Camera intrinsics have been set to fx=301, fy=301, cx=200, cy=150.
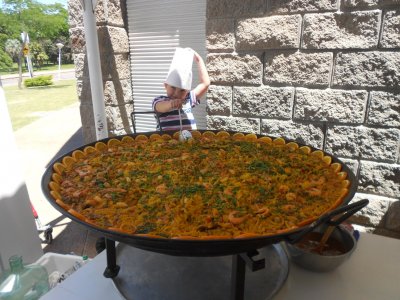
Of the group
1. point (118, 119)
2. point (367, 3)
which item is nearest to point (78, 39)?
point (118, 119)

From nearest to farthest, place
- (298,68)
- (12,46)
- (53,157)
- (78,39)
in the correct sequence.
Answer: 1. (298,68)
2. (78,39)
3. (53,157)
4. (12,46)

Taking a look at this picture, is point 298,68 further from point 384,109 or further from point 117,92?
point 117,92

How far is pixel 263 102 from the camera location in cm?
288

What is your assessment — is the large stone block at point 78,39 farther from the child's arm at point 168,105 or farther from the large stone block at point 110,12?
the child's arm at point 168,105

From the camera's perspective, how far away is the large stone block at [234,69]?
2838 millimetres

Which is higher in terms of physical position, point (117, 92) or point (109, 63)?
point (109, 63)

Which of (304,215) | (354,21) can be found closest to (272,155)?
(304,215)

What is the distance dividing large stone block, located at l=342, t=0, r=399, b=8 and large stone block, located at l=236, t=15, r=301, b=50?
1.22 feet

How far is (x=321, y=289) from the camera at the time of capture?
58.1 inches

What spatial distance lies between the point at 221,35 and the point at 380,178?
1.93m

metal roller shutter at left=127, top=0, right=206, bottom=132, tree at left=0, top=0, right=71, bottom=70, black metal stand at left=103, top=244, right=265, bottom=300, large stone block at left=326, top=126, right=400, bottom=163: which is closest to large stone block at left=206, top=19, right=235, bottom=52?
metal roller shutter at left=127, top=0, right=206, bottom=132

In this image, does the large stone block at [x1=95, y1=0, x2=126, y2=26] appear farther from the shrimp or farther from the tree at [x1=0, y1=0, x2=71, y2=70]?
the tree at [x1=0, y1=0, x2=71, y2=70]

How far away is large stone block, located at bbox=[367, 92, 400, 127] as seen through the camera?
7.86 ft

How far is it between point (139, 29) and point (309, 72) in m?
2.47
